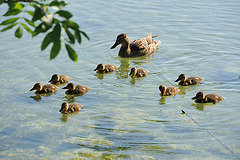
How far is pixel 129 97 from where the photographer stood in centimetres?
605

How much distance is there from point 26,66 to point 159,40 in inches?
120

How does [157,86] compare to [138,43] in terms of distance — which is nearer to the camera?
[157,86]

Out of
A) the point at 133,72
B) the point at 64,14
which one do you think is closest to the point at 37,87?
the point at 133,72

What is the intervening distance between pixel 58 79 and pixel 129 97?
128cm

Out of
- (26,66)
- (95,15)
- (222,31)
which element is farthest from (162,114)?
(95,15)

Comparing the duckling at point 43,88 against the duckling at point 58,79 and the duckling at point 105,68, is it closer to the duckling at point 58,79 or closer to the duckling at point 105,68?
the duckling at point 58,79

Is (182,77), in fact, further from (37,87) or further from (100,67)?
(37,87)

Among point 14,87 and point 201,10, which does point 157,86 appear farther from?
point 201,10

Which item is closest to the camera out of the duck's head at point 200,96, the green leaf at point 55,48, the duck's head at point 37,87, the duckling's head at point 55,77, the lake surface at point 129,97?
the green leaf at point 55,48

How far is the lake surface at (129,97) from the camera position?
4.69 meters

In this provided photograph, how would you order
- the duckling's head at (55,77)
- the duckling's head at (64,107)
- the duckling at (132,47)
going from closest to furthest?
1. the duckling's head at (64,107)
2. the duckling's head at (55,77)
3. the duckling at (132,47)

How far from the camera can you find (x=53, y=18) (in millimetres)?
2559

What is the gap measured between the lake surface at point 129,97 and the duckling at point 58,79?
18cm

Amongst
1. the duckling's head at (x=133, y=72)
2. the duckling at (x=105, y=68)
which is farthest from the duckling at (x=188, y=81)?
the duckling at (x=105, y=68)
